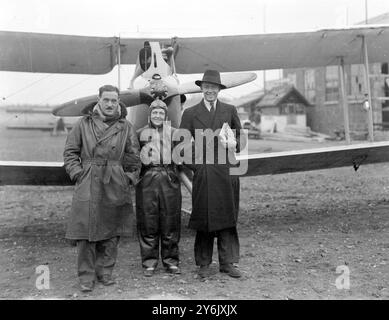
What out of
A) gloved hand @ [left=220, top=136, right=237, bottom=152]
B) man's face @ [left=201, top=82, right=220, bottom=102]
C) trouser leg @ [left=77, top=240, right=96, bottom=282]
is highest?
man's face @ [left=201, top=82, right=220, bottom=102]

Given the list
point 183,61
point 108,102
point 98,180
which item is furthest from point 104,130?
point 183,61

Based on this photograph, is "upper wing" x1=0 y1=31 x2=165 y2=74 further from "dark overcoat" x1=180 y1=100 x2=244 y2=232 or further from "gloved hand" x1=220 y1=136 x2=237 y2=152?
"gloved hand" x1=220 y1=136 x2=237 y2=152

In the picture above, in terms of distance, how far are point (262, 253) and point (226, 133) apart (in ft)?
5.28

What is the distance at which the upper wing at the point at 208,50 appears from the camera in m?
6.64

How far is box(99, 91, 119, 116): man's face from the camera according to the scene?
12.4ft

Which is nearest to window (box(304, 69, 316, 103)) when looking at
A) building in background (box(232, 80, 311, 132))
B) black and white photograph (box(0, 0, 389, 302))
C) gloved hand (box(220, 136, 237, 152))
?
building in background (box(232, 80, 311, 132))

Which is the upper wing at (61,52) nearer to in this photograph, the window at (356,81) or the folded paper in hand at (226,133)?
the folded paper in hand at (226,133)

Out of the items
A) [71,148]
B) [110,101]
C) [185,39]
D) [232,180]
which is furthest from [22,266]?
[185,39]

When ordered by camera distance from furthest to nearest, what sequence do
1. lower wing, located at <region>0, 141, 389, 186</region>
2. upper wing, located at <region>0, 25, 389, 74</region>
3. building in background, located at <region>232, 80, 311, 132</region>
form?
1. building in background, located at <region>232, 80, 311, 132</region>
2. upper wing, located at <region>0, 25, 389, 74</region>
3. lower wing, located at <region>0, 141, 389, 186</region>

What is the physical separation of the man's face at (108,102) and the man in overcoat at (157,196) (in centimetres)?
45

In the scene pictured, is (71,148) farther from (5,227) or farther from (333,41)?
(333,41)

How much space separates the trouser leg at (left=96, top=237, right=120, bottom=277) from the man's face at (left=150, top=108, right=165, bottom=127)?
1.08 m

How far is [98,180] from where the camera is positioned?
12.1ft

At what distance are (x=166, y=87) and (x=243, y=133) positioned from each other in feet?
4.94
